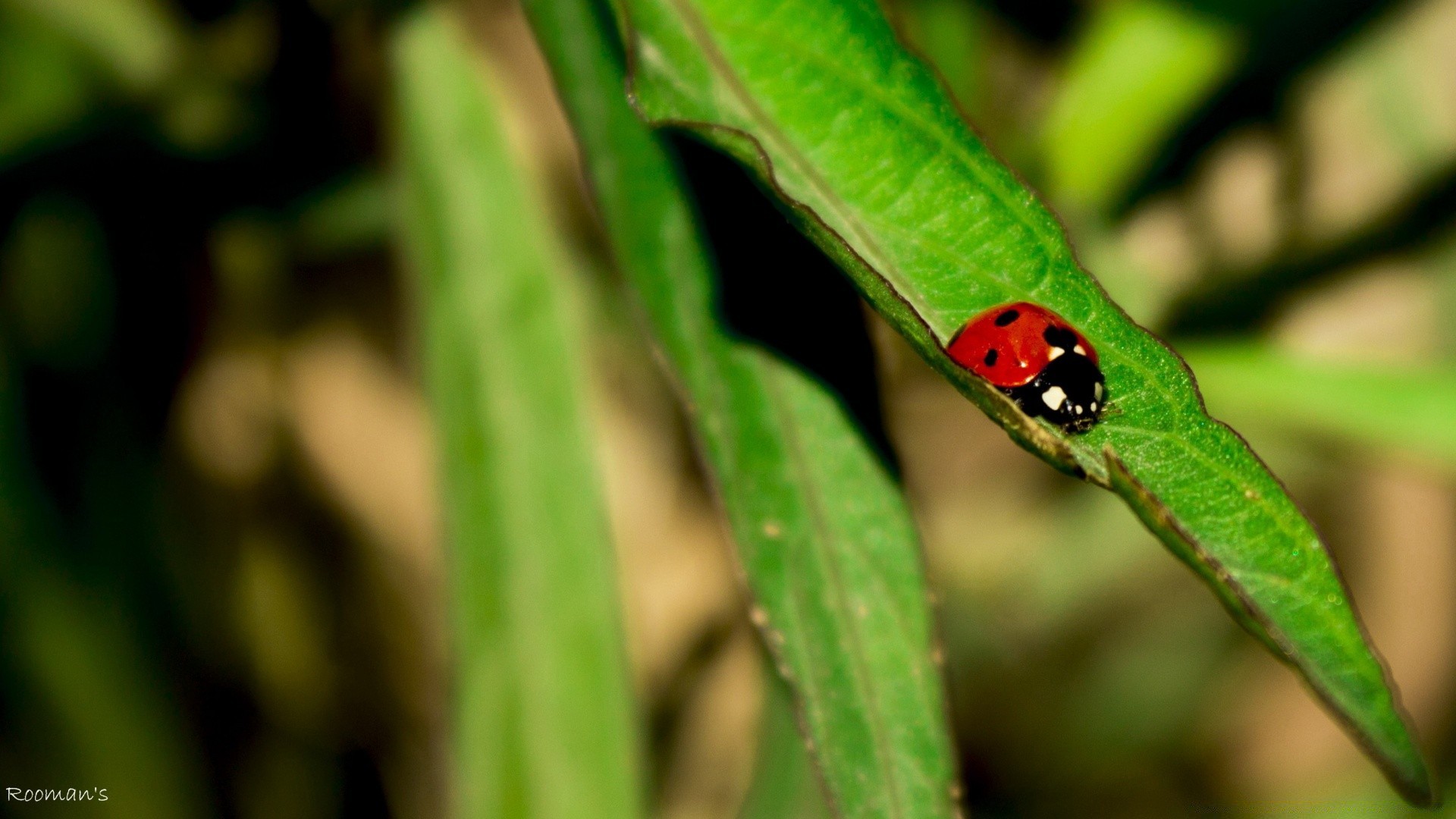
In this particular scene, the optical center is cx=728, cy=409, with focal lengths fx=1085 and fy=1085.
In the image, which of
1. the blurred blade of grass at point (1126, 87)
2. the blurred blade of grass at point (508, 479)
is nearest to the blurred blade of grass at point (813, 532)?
the blurred blade of grass at point (508, 479)

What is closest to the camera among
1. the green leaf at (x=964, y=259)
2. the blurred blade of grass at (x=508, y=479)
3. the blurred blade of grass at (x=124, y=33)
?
the green leaf at (x=964, y=259)

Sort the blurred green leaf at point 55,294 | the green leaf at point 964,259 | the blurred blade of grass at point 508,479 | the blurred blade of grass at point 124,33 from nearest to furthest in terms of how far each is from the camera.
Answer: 1. the green leaf at point 964,259
2. the blurred blade of grass at point 508,479
3. the blurred blade of grass at point 124,33
4. the blurred green leaf at point 55,294

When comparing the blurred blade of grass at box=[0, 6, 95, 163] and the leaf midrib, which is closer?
the leaf midrib

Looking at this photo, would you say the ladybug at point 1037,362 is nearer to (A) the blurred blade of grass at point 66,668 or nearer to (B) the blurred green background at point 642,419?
(B) the blurred green background at point 642,419

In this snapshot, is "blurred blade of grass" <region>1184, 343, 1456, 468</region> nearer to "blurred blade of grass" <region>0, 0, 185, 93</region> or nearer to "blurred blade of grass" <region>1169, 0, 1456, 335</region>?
"blurred blade of grass" <region>1169, 0, 1456, 335</region>

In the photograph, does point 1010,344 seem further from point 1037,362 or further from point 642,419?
point 642,419

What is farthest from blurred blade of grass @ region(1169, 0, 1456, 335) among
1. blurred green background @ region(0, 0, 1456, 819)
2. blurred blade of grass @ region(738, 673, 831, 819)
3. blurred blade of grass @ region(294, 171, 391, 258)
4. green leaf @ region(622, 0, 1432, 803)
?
blurred blade of grass @ region(294, 171, 391, 258)
